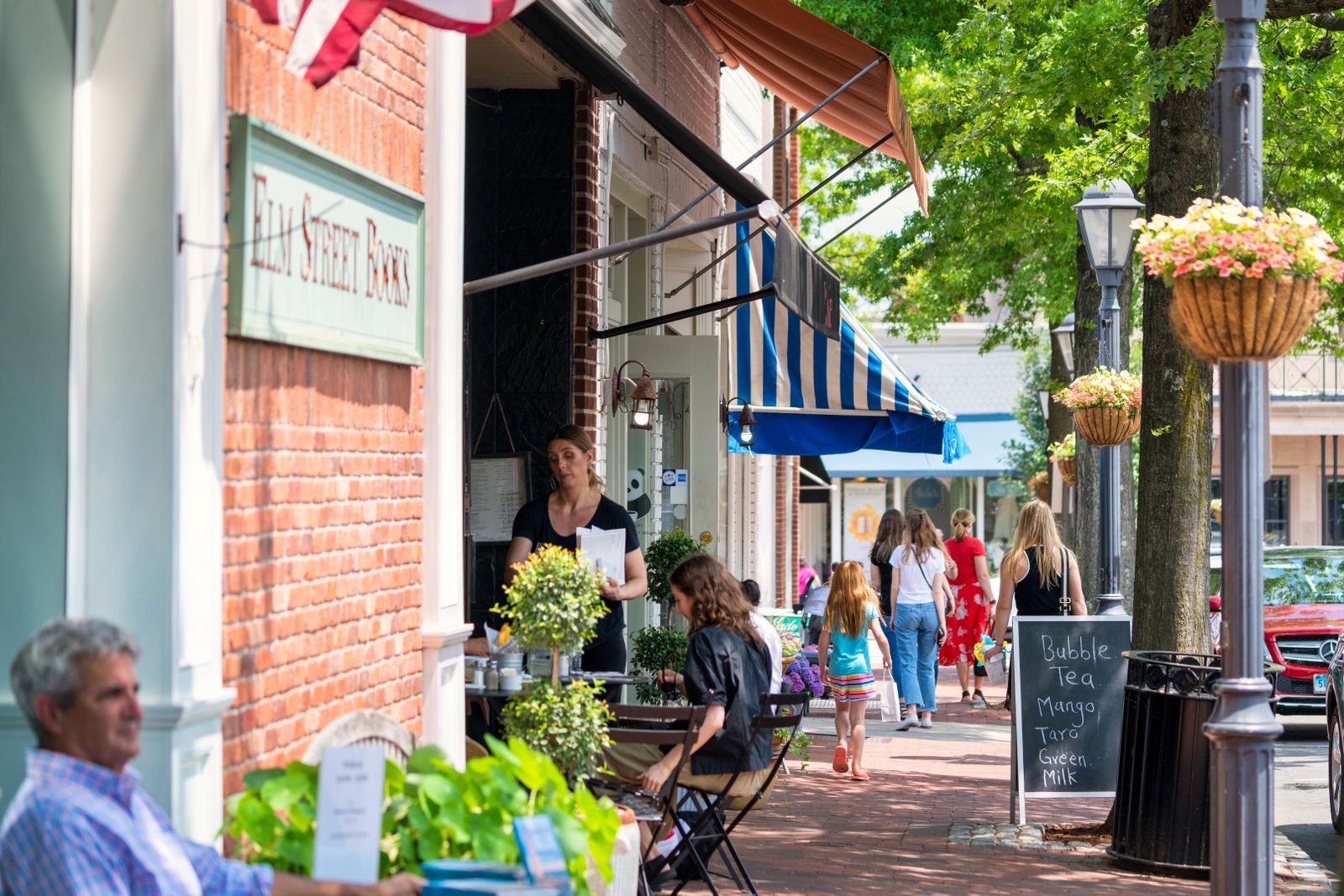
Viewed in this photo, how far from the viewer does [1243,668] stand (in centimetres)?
569

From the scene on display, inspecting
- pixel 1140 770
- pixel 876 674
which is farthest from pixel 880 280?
pixel 1140 770

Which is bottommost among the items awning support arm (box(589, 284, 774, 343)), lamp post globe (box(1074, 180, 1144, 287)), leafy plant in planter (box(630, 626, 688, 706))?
leafy plant in planter (box(630, 626, 688, 706))

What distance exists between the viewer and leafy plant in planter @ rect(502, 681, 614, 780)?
18.6 feet

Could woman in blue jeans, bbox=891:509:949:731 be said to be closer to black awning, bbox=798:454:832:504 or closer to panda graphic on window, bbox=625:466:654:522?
panda graphic on window, bbox=625:466:654:522

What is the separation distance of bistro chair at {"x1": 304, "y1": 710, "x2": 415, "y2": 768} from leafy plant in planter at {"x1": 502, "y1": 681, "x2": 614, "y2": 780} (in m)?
1.12

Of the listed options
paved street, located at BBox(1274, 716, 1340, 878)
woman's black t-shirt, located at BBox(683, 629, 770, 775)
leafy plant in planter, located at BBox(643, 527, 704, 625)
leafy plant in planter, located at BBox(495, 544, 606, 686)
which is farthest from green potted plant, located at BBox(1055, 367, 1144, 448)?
leafy plant in planter, located at BBox(495, 544, 606, 686)

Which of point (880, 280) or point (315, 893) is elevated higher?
point (880, 280)

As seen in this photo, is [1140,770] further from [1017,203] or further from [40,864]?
[1017,203]

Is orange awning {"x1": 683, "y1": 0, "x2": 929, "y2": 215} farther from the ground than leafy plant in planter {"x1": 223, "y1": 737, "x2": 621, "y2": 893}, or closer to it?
farther from the ground

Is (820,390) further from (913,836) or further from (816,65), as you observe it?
(913,836)

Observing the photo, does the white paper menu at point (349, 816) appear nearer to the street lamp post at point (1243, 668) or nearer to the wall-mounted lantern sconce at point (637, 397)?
the street lamp post at point (1243, 668)

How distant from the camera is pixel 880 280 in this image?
23.3 m

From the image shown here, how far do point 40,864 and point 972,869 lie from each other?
19.4ft

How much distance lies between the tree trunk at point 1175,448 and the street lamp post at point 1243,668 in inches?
122
